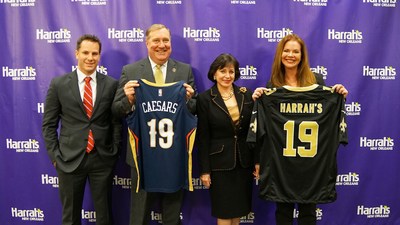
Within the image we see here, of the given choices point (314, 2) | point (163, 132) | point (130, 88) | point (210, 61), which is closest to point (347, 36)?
point (314, 2)

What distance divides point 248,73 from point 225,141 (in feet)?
3.08

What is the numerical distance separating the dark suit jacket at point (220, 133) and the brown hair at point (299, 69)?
0.29m

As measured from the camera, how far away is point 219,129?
7.68 feet

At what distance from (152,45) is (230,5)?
99cm

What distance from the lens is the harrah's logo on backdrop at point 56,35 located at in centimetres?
301

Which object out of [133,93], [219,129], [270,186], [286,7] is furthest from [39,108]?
[286,7]

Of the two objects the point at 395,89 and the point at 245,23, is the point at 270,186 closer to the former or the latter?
the point at 245,23

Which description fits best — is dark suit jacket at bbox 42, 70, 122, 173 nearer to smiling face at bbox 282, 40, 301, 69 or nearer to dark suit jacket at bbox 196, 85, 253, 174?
dark suit jacket at bbox 196, 85, 253, 174

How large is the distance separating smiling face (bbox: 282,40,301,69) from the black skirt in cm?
86

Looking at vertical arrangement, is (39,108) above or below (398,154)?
above

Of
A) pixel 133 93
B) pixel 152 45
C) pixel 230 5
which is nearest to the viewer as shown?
pixel 133 93

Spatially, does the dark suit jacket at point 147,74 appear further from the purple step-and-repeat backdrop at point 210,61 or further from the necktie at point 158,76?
the purple step-and-repeat backdrop at point 210,61

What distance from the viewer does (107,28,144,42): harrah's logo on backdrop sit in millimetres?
2996

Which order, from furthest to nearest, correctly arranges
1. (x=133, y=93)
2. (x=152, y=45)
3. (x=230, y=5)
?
(x=230, y=5), (x=152, y=45), (x=133, y=93)
